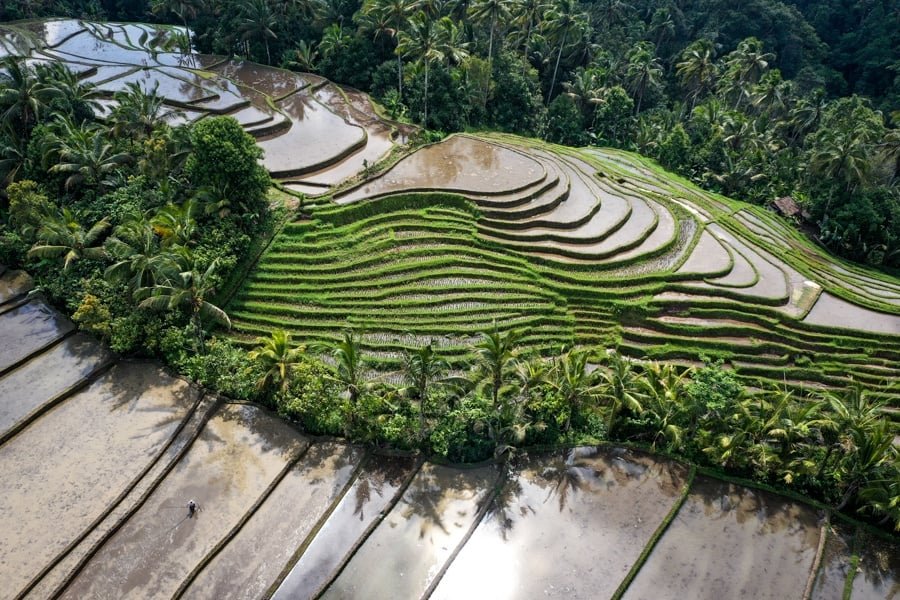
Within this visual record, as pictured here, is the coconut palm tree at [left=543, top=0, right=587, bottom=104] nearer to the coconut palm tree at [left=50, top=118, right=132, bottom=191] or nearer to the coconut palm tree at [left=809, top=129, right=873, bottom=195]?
the coconut palm tree at [left=809, top=129, right=873, bottom=195]

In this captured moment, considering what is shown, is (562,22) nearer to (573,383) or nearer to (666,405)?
(573,383)

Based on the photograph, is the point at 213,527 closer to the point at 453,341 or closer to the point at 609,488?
the point at 453,341

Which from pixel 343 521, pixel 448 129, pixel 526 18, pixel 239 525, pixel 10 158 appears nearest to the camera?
pixel 239 525

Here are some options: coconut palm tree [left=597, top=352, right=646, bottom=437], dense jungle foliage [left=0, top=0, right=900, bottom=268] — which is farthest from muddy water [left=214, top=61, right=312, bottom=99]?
coconut palm tree [left=597, top=352, right=646, bottom=437]

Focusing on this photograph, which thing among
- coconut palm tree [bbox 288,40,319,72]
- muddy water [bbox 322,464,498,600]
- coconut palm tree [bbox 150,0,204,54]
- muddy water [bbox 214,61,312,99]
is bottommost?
muddy water [bbox 322,464,498,600]

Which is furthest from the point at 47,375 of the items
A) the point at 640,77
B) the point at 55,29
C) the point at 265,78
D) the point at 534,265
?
the point at 640,77

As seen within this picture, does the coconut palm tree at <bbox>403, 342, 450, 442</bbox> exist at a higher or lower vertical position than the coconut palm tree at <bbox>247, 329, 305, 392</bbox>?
higher
